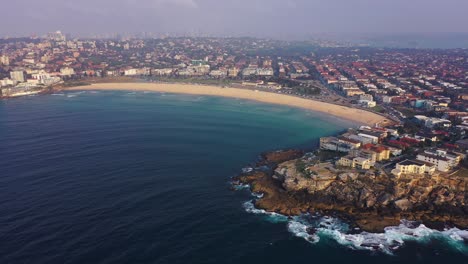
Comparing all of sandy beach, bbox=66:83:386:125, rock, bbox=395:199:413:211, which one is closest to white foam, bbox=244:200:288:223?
rock, bbox=395:199:413:211

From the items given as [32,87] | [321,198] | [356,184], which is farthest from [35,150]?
[32,87]

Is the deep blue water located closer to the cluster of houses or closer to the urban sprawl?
the cluster of houses

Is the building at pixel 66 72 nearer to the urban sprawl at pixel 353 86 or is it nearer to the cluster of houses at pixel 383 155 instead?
the urban sprawl at pixel 353 86

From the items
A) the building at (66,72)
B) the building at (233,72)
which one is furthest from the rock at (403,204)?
the building at (66,72)

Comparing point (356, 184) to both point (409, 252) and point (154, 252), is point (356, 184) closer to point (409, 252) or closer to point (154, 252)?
point (409, 252)

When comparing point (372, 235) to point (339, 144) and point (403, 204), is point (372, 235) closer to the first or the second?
point (403, 204)
